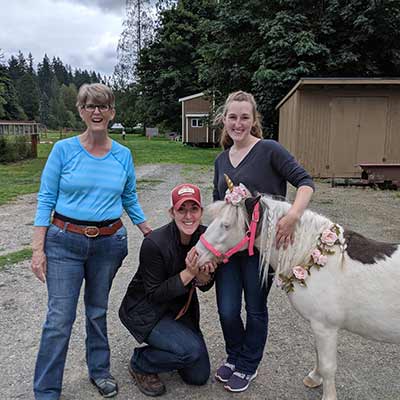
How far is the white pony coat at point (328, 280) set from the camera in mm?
2275

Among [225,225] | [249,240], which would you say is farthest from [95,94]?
[249,240]

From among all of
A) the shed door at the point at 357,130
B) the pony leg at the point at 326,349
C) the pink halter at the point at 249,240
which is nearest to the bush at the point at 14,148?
the shed door at the point at 357,130

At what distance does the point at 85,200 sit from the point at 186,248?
784 mm

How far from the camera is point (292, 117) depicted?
45.3 feet

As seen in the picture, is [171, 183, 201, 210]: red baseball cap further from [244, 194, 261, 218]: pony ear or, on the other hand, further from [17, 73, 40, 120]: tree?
[17, 73, 40, 120]: tree

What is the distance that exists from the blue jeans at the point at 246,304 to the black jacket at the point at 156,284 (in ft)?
0.63

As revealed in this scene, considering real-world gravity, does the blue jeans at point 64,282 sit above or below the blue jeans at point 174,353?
above

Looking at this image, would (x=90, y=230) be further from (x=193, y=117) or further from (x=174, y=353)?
(x=193, y=117)

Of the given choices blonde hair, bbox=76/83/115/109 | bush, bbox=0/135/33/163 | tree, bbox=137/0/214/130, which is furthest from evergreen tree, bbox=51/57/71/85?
blonde hair, bbox=76/83/115/109

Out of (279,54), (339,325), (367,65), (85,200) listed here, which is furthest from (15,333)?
(367,65)

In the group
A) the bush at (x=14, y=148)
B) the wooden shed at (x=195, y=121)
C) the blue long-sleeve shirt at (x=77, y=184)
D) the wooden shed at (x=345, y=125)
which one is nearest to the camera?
the blue long-sleeve shirt at (x=77, y=184)

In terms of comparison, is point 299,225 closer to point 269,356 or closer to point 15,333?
point 269,356

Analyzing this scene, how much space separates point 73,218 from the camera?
8.00ft

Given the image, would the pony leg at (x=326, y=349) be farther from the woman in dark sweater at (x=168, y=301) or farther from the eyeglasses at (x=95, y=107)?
the eyeglasses at (x=95, y=107)
